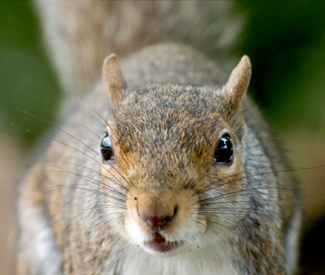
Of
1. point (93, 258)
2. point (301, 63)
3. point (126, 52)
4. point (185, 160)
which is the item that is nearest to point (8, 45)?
point (126, 52)

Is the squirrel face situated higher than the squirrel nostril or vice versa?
the squirrel face

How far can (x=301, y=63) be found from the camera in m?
3.13

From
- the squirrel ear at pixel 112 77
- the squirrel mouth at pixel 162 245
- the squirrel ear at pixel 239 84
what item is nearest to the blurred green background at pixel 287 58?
the squirrel ear at pixel 239 84

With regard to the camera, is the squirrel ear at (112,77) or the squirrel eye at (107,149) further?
the squirrel ear at (112,77)

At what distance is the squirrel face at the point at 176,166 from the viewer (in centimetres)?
169

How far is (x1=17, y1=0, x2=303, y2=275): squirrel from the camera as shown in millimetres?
1766

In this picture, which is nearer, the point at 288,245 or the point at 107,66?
the point at 107,66

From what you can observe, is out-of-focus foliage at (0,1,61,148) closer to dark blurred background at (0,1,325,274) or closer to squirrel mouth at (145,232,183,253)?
dark blurred background at (0,1,325,274)

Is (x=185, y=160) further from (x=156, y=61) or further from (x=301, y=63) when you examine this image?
(x=301, y=63)

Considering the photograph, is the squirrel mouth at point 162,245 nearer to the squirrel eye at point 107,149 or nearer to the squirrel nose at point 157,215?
the squirrel nose at point 157,215

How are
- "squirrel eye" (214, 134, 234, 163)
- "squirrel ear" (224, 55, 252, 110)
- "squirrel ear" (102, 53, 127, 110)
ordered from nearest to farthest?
"squirrel eye" (214, 134, 234, 163) < "squirrel ear" (224, 55, 252, 110) < "squirrel ear" (102, 53, 127, 110)

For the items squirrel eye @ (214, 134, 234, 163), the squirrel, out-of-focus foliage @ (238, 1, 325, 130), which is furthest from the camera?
out-of-focus foliage @ (238, 1, 325, 130)

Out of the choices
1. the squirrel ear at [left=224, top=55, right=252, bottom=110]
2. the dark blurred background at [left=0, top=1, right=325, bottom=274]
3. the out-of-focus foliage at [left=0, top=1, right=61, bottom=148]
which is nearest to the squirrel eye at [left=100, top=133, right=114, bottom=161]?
the squirrel ear at [left=224, top=55, right=252, bottom=110]

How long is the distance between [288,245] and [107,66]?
1.08m
